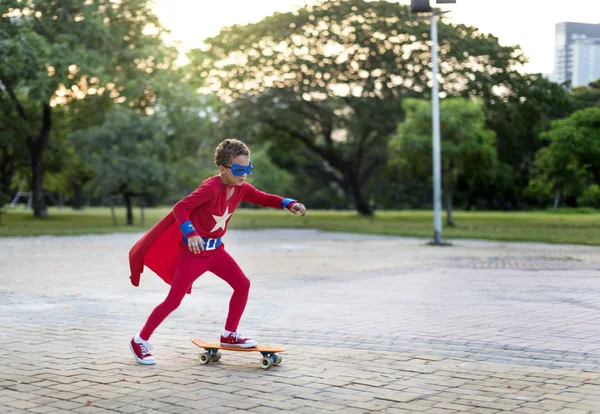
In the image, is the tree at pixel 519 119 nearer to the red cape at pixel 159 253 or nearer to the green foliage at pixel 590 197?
the green foliage at pixel 590 197

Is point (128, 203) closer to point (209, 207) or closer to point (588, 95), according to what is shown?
point (588, 95)

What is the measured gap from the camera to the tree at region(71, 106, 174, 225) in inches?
1342

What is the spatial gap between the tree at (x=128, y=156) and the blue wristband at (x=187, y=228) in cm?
2864

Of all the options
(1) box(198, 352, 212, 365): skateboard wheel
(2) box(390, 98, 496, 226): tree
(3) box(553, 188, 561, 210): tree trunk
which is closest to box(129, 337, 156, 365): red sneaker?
(1) box(198, 352, 212, 365): skateboard wheel

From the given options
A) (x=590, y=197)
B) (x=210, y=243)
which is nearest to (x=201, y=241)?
(x=210, y=243)

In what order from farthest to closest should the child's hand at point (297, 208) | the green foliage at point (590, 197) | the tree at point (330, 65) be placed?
1. the tree at point (330, 65)
2. the green foliage at point (590, 197)
3. the child's hand at point (297, 208)

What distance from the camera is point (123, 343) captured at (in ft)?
23.3

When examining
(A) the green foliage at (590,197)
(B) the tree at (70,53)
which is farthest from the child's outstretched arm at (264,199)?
(A) the green foliage at (590,197)

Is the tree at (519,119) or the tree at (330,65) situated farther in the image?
the tree at (330,65)

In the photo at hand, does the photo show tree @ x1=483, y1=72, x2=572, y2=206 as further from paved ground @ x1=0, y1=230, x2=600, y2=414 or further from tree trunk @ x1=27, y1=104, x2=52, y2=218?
paved ground @ x1=0, y1=230, x2=600, y2=414

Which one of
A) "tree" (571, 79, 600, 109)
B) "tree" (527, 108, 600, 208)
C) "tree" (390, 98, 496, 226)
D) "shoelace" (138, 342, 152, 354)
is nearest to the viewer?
"shoelace" (138, 342, 152, 354)

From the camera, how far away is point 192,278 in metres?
6.16

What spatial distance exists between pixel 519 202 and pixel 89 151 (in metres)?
21.9

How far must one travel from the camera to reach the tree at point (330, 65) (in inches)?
1591
